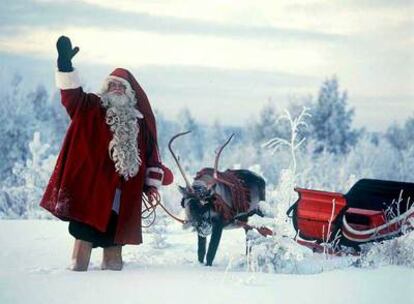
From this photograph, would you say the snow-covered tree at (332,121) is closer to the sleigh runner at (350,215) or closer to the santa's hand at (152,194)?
the sleigh runner at (350,215)

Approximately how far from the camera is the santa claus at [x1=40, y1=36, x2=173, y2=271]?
2330 mm

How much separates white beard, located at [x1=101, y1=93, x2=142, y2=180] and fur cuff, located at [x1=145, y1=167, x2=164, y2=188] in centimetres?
5

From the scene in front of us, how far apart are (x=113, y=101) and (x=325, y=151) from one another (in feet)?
2.54

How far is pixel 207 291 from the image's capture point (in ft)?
7.77

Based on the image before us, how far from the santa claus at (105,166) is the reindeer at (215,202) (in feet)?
0.36

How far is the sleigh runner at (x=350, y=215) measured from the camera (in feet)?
8.17

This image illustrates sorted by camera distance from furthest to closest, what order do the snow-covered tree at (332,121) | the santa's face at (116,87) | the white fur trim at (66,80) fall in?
the snow-covered tree at (332,121), the santa's face at (116,87), the white fur trim at (66,80)

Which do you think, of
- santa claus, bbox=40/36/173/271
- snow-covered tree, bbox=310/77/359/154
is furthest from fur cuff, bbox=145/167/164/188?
snow-covered tree, bbox=310/77/359/154

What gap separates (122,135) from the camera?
93.9 inches

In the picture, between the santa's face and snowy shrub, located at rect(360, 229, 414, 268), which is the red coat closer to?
the santa's face

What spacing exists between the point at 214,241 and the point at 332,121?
62 centimetres

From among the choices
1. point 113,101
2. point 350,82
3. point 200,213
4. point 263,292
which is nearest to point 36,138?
point 113,101

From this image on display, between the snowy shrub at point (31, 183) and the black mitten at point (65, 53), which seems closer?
the black mitten at point (65, 53)

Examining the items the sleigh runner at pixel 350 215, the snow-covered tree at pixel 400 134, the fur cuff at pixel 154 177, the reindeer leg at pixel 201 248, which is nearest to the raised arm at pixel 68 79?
the fur cuff at pixel 154 177
